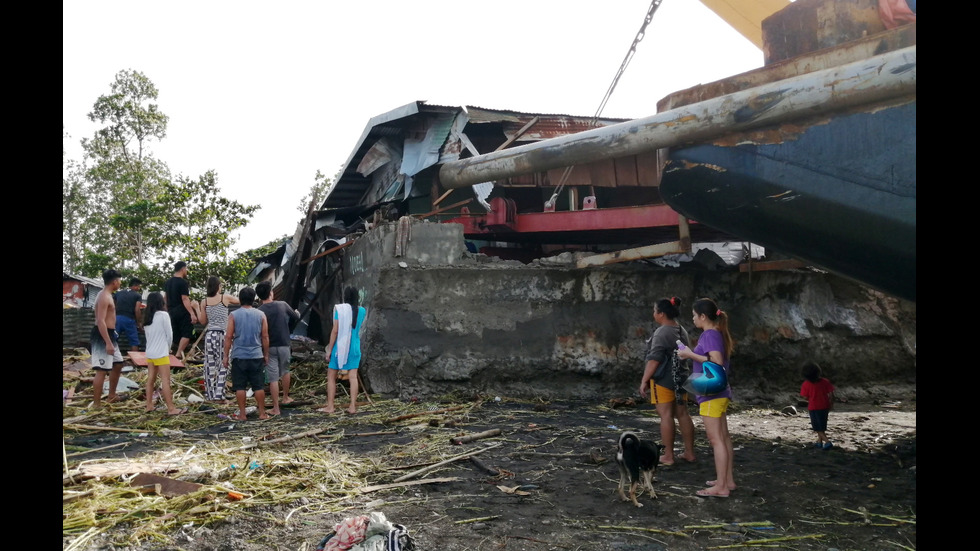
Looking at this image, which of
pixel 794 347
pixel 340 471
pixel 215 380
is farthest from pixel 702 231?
pixel 215 380

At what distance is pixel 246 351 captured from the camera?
731 cm

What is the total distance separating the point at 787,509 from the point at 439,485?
2261 millimetres

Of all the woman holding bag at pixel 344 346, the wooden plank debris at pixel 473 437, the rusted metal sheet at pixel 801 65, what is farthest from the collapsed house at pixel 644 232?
the wooden plank debris at pixel 473 437

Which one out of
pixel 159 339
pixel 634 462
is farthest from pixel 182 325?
pixel 634 462

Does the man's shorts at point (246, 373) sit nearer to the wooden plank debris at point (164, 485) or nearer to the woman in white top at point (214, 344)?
the woman in white top at point (214, 344)

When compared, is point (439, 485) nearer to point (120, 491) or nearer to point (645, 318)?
point (120, 491)

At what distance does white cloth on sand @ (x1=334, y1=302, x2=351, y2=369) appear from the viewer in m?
7.56

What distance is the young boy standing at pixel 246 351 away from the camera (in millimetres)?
7277

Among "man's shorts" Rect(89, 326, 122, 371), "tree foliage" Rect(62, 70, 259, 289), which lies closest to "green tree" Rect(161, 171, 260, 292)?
"tree foliage" Rect(62, 70, 259, 289)

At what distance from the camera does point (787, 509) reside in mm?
4113

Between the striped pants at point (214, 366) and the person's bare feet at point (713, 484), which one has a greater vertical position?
the striped pants at point (214, 366)

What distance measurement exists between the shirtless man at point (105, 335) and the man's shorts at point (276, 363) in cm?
179

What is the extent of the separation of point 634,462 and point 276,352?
502cm

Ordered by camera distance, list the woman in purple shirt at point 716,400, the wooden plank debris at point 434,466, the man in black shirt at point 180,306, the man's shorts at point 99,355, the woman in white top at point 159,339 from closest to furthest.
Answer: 1. the woman in purple shirt at point 716,400
2. the wooden plank debris at point 434,466
3. the woman in white top at point 159,339
4. the man's shorts at point 99,355
5. the man in black shirt at point 180,306
